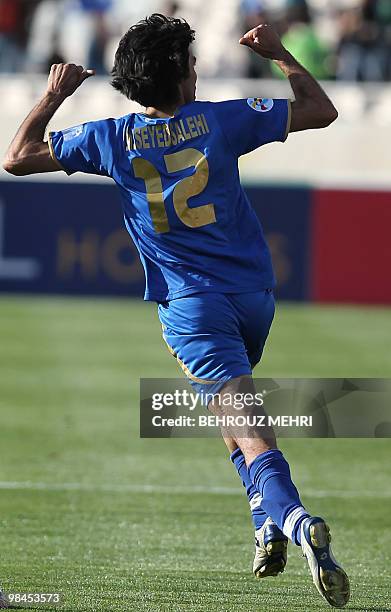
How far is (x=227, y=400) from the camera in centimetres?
543

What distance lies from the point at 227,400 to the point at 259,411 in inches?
5.4

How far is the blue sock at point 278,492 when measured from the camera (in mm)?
5133

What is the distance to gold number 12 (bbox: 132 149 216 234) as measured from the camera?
5531 millimetres

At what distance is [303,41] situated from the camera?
63.9ft

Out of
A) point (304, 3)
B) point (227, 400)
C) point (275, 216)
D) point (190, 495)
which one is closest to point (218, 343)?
point (227, 400)

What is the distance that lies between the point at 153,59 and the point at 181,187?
Result: 20.2 inches

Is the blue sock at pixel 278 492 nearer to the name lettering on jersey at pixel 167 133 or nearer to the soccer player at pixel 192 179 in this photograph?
the soccer player at pixel 192 179

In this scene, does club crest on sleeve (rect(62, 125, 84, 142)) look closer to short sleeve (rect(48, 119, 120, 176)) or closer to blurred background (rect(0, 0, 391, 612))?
short sleeve (rect(48, 119, 120, 176))

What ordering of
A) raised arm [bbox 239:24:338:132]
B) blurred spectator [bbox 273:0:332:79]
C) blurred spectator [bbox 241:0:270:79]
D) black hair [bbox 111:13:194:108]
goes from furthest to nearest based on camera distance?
blurred spectator [bbox 241:0:270:79], blurred spectator [bbox 273:0:332:79], raised arm [bbox 239:24:338:132], black hair [bbox 111:13:194:108]

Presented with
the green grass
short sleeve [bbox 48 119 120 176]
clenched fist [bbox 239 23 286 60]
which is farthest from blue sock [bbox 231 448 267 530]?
clenched fist [bbox 239 23 286 60]

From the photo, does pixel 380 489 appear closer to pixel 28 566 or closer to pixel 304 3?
pixel 28 566

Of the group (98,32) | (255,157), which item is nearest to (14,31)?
(98,32)

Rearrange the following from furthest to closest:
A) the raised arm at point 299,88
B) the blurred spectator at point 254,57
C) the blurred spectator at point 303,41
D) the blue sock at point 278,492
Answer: the blurred spectator at point 254,57
the blurred spectator at point 303,41
the raised arm at point 299,88
the blue sock at point 278,492

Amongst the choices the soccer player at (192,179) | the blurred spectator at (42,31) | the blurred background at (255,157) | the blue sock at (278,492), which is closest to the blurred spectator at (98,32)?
the blurred background at (255,157)
